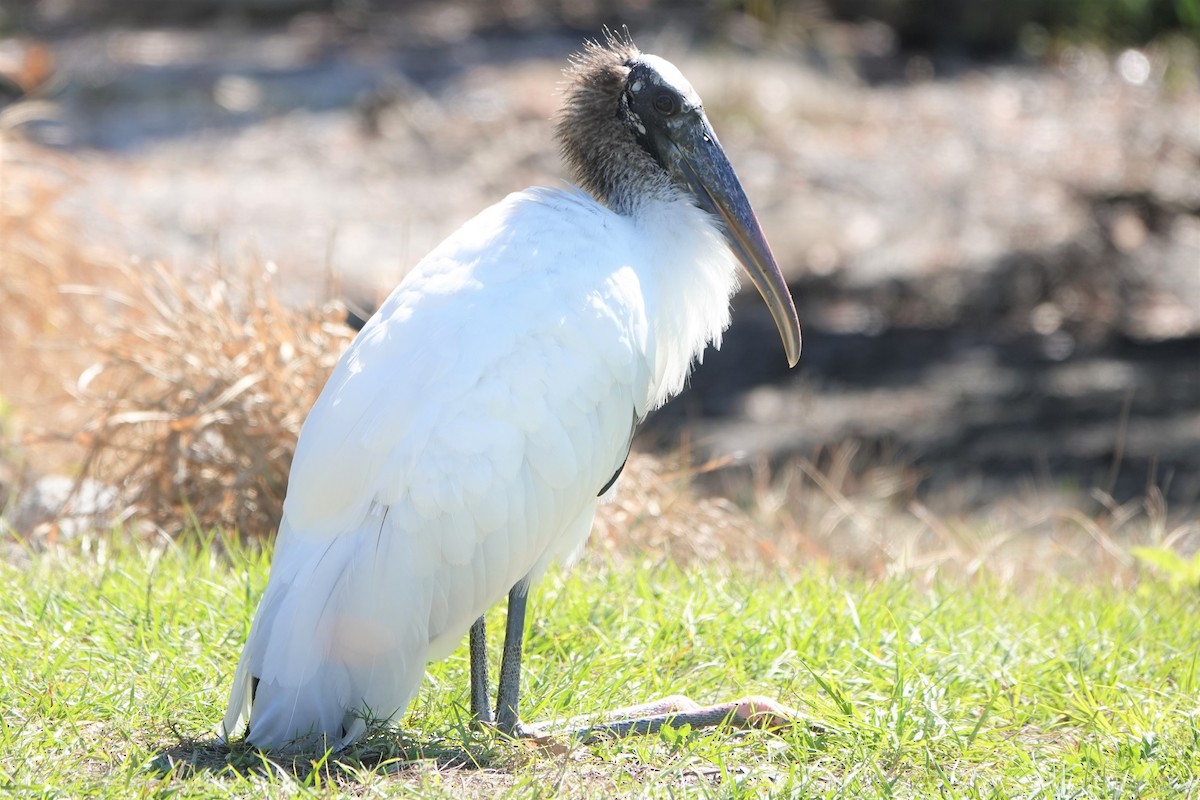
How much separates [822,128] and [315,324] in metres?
7.77

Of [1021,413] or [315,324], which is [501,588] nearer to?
[315,324]

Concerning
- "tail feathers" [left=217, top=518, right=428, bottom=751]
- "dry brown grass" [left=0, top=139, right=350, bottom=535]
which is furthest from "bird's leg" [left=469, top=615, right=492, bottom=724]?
"dry brown grass" [left=0, top=139, right=350, bottom=535]

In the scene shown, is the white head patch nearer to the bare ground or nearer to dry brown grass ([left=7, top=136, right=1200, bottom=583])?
dry brown grass ([left=7, top=136, right=1200, bottom=583])

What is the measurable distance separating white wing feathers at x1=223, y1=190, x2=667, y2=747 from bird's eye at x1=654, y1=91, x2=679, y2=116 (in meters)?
0.57

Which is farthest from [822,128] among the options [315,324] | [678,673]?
[678,673]

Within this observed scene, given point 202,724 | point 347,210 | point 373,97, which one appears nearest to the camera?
point 202,724

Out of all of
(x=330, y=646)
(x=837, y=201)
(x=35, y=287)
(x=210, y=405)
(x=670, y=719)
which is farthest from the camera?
(x=837, y=201)

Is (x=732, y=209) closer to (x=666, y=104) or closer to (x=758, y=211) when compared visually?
(x=666, y=104)

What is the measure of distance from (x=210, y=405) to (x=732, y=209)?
2.19 meters

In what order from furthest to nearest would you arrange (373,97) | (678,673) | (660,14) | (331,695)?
(660,14) < (373,97) < (678,673) < (331,695)

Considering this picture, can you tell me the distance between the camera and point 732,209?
386cm

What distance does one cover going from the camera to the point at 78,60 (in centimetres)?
1255

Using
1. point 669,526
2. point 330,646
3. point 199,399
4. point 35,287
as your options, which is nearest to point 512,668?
point 330,646

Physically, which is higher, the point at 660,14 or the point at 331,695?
the point at 660,14
